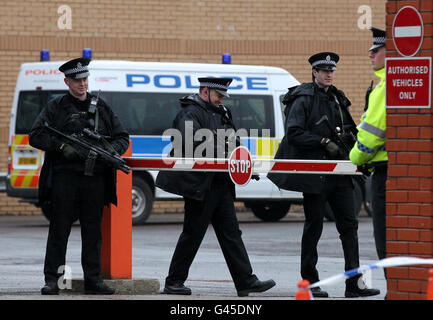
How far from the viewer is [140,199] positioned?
61.6 ft

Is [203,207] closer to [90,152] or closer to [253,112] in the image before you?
[90,152]

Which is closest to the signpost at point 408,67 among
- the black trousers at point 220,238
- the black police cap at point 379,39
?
the black police cap at point 379,39

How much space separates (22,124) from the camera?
1859 cm

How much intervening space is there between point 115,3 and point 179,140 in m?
13.3

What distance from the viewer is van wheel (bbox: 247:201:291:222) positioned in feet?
68.4

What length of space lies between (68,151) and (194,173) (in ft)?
3.50

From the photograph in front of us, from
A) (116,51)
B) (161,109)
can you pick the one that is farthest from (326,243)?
(116,51)

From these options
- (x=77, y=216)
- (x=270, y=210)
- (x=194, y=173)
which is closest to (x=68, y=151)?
(x=77, y=216)

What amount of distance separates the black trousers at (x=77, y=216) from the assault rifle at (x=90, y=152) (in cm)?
13

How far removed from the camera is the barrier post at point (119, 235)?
941 cm

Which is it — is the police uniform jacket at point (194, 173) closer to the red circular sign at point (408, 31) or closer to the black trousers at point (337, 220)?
the black trousers at point (337, 220)
